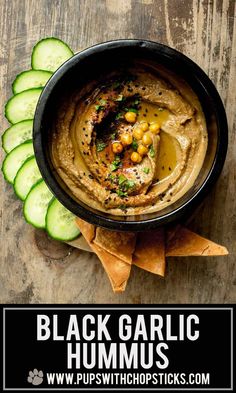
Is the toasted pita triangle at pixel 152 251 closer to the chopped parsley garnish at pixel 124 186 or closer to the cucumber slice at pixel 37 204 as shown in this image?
the chopped parsley garnish at pixel 124 186

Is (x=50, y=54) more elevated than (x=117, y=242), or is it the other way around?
(x=50, y=54)

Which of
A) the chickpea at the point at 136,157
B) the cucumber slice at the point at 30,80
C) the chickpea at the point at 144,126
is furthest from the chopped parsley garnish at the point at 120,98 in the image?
the cucumber slice at the point at 30,80

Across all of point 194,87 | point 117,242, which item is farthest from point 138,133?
point 117,242

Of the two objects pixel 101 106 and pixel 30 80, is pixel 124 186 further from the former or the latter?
pixel 30 80

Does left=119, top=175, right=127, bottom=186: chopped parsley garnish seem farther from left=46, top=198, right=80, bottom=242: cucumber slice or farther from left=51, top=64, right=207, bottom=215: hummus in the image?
left=46, top=198, right=80, bottom=242: cucumber slice

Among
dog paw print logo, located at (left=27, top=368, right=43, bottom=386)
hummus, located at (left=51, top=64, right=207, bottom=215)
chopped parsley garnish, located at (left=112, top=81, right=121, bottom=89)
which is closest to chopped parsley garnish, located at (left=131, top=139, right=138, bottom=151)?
hummus, located at (left=51, top=64, right=207, bottom=215)

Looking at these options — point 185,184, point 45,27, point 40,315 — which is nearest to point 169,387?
point 40,315
